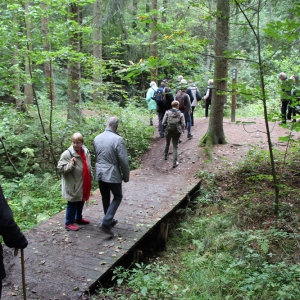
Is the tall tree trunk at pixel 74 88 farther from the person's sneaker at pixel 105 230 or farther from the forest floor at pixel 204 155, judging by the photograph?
the person's sneaker at pixel 105 230

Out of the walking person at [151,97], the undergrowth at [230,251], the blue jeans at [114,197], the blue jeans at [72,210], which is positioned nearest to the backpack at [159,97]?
the walking person at [151,97]

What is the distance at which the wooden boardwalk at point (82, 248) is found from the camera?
398 centimetres

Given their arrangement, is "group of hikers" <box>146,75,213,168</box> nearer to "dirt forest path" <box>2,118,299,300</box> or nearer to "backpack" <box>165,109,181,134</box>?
"backpack" <box>165,109,181,134</box>

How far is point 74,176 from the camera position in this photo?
17.9 feet

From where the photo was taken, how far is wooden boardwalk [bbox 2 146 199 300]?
157 inches

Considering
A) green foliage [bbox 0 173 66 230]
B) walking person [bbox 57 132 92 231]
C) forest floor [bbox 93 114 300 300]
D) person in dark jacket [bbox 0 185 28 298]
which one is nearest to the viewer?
person in dark jacket [bbox 0 185 28 298]

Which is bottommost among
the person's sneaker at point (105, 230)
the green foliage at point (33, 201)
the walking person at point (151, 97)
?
the green foliage at point (33, 201)

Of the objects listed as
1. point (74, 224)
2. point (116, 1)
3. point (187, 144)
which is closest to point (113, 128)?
point (74, 224)

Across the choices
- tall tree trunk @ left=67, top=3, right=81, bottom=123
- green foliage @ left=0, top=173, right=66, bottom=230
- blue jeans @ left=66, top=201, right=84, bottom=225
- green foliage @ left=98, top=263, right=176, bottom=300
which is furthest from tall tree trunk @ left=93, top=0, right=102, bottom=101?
green foliage @ left=98, top=263, right=176, bottom=300

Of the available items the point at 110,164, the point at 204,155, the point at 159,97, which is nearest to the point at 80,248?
the point at 110,164

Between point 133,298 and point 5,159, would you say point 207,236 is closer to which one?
point 133,298

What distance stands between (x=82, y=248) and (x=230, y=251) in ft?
8.48

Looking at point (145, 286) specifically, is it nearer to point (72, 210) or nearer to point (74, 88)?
point (72, 210)

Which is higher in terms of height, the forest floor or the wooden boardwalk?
the forest floor
